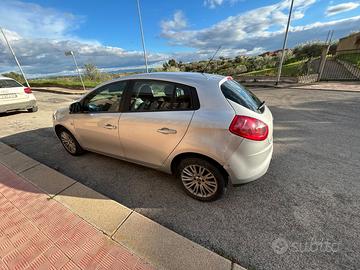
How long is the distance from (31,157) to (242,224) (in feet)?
14.3

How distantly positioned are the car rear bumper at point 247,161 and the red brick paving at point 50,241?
1289 mm

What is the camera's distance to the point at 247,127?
214cm

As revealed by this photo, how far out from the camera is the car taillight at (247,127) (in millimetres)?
2123

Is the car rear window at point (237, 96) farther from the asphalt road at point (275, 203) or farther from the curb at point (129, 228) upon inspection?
the curb at point (129, 228)

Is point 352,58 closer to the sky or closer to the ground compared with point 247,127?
closer to the ground

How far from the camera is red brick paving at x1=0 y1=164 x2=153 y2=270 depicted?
6.05ft

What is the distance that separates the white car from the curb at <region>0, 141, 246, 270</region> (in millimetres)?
5541

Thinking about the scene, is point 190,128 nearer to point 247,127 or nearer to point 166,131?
point 166,131

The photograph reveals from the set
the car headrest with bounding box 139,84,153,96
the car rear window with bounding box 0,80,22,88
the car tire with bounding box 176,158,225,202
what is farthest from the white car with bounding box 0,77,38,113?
the car tire with bounding box 176,158,225,202

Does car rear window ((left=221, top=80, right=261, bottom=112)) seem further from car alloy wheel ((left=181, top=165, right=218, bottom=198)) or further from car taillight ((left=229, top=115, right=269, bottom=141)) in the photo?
car alloy wheel ((left=181, top=165, right=218, bottom=198))

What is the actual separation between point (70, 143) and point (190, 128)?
9.46ft

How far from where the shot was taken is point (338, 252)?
1840 millimetres

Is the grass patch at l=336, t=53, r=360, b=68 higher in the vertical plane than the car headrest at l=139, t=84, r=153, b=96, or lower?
lower

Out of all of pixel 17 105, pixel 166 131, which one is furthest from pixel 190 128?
pixel 17 105
